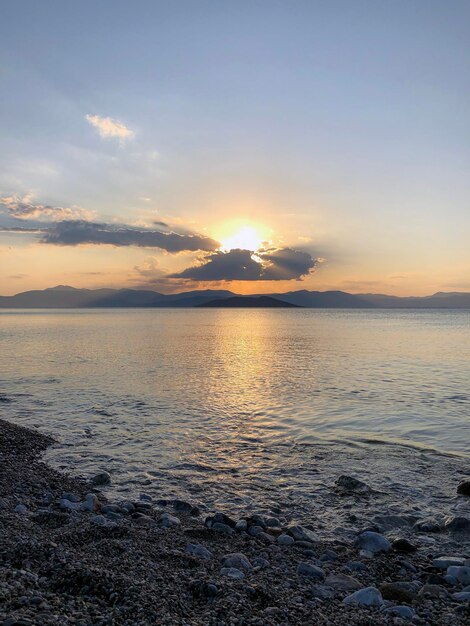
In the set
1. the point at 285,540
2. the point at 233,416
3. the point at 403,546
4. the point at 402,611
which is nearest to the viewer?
the point at 402,611

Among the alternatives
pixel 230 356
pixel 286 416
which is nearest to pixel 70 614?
pixel 286 416

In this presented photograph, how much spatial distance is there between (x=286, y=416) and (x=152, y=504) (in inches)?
466

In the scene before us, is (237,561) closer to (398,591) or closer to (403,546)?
(398,591)

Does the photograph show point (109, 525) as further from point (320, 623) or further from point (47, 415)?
point (47, 415)

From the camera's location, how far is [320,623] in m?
6.13

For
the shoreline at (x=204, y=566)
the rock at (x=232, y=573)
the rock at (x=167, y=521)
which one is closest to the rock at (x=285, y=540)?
the shoreline at (x=204, y=566)

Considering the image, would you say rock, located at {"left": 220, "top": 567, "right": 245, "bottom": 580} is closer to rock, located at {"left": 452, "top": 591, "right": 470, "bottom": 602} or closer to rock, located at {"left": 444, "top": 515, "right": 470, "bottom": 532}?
rock, located at {"left": 452, "top": 591, "right": 470, "bottom": 602}

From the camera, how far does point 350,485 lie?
12984 millimetres

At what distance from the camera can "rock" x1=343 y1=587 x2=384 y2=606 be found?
6.89m

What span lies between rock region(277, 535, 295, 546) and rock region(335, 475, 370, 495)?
3.58 metres

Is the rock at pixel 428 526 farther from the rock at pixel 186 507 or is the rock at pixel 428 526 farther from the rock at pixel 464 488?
the rock at pixel 186 507

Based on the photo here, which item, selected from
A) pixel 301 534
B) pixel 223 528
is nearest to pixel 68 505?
pixel 223 528

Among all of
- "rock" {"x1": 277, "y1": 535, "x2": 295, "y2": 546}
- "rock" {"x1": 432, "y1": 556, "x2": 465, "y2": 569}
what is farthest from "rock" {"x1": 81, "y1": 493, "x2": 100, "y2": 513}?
"rock" {"x1": 432, "y1": 556, "x2": 465, "y2": 569}

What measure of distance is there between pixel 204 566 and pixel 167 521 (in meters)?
2.59
